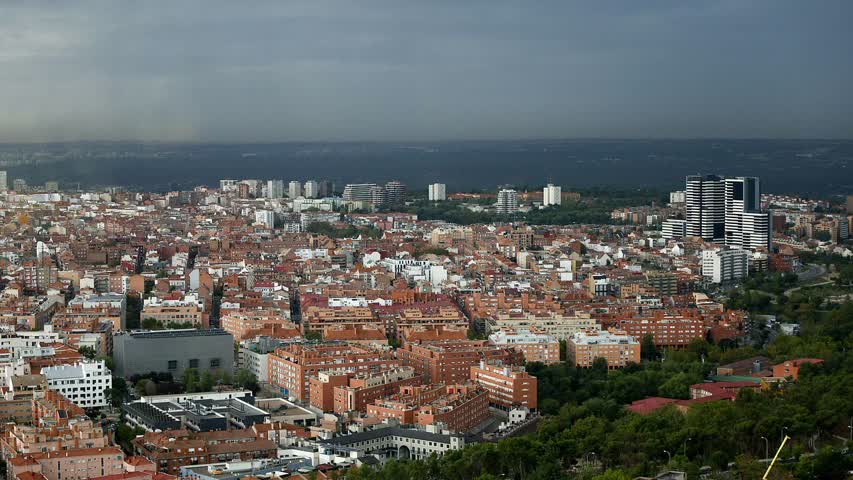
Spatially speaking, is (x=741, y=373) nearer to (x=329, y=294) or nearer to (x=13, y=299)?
(x=329, y=294)

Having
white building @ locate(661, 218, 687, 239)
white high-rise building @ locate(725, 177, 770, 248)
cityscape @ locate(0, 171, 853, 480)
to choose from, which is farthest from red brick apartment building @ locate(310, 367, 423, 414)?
white building @ locate(661, 218, 687, 239)

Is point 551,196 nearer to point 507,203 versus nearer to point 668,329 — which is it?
point 507,203

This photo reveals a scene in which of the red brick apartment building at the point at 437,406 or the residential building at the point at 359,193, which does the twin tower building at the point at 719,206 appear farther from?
the red brick apartment building at the point at 437,406

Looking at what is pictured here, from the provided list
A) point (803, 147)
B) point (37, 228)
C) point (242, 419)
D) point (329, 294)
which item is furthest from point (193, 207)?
point (242, 419)

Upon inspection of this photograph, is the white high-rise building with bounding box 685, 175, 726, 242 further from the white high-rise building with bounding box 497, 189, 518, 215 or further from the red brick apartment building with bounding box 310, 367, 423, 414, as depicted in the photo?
the red brick apartment building with bounding box 310, 367, 423, 414

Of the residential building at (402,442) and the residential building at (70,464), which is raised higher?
the residential building at (70,464)

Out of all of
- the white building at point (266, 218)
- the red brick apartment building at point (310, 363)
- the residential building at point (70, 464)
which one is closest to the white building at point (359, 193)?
the white building at point (266, 218)
